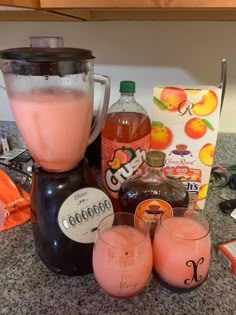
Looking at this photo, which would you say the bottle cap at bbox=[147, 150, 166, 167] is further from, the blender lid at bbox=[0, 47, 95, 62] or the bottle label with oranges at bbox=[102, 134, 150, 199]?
the blender lid at bbox=[0, 47, 95, 62]

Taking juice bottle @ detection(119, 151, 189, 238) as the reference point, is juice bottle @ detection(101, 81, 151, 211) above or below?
above

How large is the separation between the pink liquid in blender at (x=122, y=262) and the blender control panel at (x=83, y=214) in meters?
0.04

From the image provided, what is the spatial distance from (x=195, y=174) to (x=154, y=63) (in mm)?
401

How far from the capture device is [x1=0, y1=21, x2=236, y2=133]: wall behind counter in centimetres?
88

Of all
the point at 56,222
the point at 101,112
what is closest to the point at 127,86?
the point at 101,112

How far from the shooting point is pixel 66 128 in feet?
1.73

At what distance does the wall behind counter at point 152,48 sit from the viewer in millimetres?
885

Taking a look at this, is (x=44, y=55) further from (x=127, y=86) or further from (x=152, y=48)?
(x=152, y=48)

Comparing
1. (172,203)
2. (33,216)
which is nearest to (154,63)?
(172,203)

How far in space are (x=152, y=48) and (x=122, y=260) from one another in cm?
66

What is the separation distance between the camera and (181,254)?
0.49 meters

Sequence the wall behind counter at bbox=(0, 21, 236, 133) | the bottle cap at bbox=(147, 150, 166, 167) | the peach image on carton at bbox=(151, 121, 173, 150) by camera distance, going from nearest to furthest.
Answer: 1. the bottle cap at bbox=(147, 150, 166, 167)
2. the peach image on carton at bbox=(151, 121, 173, 150)
3. the wall behind counter at bbox=(0, 21, 236, 133)

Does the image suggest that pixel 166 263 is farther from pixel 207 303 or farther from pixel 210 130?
pixel 210 130

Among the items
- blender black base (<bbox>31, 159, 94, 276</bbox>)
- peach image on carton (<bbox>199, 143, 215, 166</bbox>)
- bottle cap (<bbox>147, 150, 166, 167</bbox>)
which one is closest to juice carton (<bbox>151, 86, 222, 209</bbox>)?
peach image on carton (<bbox>199, 143, 215, 166</bbox>)
